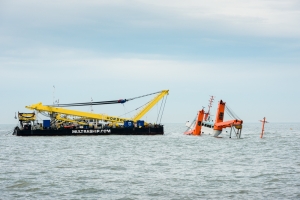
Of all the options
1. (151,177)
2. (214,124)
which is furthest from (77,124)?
(151,177)

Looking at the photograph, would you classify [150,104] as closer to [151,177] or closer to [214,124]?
[214,124]

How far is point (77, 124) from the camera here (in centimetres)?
10106

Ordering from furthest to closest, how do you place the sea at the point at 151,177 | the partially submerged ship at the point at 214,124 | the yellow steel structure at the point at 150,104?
the yellow steel structure at the point at 150,104 < the partially submerged ship at the point at 214,124 < the sea at the point at 151,177

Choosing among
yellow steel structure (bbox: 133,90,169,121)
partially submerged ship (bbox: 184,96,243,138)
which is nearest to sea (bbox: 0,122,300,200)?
partially submerged ship (bbox: 184,96,243,138)

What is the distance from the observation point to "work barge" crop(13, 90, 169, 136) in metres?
95.8

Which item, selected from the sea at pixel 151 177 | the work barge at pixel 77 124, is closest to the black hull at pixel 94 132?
the work barge at pixel 77 124

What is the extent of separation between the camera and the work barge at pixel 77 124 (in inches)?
3772

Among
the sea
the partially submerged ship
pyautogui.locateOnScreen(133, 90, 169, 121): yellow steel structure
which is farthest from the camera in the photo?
pyautogui.locateOnScreen(133, 90, 169, 121): yellow steel structure

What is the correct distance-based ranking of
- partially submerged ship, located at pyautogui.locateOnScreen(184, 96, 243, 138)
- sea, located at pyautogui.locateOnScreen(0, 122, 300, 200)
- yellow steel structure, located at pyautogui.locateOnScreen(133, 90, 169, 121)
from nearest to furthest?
sea, located at pyautogui.locateOnScreen(0, 122, 300, 200)
partially submerged ship, located at pyautogui.locateOnScreen(184, 96, 243, 138)
yellow steel structure, located at pyautogui.locateOnScreen(133, 90, 169, 121)

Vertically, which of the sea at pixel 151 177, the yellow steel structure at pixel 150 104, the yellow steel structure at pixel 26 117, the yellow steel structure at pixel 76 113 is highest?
the yellow steel structure at pixel 150 104

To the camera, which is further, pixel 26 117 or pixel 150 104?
pixel 150 104

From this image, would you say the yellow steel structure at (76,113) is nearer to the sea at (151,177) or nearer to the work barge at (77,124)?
the work barge at (77,124)

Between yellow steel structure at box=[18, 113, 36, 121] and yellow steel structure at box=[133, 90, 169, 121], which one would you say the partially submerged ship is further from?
yellow steel structure at box=[18, 113, 36, 121]

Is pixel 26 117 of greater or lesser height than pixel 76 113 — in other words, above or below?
below
